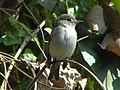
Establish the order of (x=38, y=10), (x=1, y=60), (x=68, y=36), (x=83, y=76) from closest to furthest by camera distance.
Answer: (x=1, y=60)
(x=68, y=36)
(x=83, y=76)
(x=38, y=10)

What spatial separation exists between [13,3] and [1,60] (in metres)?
0.83

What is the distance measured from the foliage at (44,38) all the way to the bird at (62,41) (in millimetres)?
117

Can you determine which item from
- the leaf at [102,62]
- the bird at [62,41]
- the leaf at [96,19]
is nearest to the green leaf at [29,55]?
the bird at [62,41]

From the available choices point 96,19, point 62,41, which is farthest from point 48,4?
point 62,41

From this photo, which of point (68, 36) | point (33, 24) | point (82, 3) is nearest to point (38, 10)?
point (33, 24)

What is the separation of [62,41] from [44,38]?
398mm

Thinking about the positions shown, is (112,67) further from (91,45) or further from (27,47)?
(27,47)

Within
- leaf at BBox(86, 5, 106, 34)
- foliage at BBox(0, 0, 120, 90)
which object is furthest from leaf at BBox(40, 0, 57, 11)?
leaf at BBox(86, 5, 106, 34)

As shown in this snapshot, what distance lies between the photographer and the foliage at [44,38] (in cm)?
315

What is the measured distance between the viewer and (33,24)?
3529 millimetres

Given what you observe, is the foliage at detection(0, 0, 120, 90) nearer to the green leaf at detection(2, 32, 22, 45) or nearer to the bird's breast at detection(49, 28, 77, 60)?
the green leaf at detection(2, 32, 22, 45)

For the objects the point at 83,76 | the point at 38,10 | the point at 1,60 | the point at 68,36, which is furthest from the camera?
the point at 38,10

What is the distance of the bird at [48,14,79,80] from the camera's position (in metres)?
2.93

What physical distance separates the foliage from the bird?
4.6 inches
